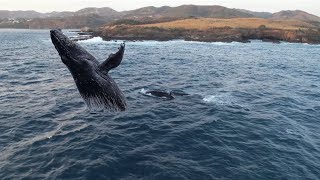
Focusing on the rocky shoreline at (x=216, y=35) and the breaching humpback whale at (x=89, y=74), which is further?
the rocky shoreline at (x=216, y=35)

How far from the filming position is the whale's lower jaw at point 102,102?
32.1ft

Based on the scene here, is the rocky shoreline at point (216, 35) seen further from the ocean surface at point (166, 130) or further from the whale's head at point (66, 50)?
the whale's head at point (66, 50)

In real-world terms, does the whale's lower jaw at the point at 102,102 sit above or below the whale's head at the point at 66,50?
below

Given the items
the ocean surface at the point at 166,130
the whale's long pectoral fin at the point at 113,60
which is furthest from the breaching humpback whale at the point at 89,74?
the ocean surface at the point at 166,130

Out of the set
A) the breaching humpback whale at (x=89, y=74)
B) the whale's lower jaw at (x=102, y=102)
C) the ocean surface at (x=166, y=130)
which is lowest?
the ocean surface at (x=166, y=130)

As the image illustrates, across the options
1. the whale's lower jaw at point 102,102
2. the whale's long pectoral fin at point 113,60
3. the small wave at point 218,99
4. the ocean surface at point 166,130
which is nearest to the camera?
the whale's lower jaw at point 102,102

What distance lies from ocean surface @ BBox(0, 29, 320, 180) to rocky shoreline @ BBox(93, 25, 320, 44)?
60.5 metres

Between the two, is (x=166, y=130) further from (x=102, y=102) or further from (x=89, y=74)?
(x=89, y=74)

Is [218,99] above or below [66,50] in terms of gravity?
below

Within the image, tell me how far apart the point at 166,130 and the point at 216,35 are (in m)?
86.6

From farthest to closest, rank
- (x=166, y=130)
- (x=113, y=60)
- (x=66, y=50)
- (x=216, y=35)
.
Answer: (x=216, y=35) → (x=166, y=130) → (x=113, y=60) → (x=66, y=50)

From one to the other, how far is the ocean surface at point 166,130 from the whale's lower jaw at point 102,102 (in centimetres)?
794

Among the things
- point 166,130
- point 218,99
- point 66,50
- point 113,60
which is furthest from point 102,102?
point 218,99

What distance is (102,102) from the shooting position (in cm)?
998
